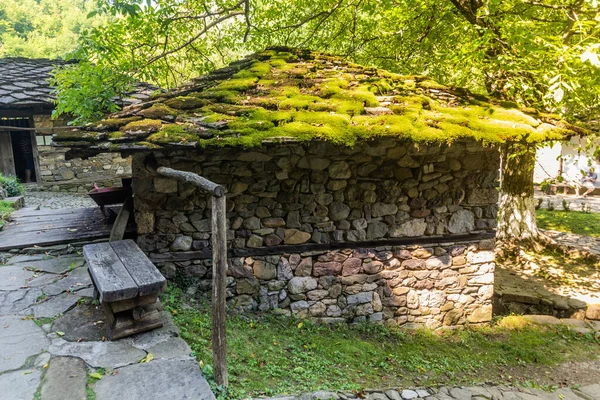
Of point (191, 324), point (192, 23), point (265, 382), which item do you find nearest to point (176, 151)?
point (191, 324)

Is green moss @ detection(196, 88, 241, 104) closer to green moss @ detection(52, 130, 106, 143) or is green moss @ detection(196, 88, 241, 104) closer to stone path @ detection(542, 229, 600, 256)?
green moss @ detection(52, 130, 106, 143)

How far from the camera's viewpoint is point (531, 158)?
23.7 feet

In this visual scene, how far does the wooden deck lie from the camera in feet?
14.4

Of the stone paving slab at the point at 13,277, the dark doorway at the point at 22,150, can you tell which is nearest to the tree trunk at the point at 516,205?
the stone paving slab at the point at 13,277

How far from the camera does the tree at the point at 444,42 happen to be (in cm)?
489

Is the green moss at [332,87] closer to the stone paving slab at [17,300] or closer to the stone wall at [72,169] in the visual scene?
the stone paving slab at [17,300]

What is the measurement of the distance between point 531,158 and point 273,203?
545cm

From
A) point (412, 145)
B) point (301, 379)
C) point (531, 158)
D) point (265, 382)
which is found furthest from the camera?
point (531, 158)

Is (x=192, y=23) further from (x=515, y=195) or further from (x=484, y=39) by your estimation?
(x=515, y=195)

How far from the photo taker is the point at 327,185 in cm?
428

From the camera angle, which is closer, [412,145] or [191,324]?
[191,324]

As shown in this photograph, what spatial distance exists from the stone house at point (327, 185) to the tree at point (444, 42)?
934 millimetres

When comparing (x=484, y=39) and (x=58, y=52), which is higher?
(x=58, y=52)

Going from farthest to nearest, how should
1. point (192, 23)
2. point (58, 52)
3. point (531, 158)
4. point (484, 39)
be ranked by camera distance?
point (58, 52), point (192, 23), point (531, 158), point (484, 39)
